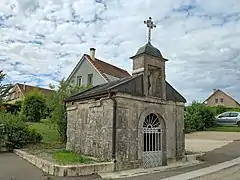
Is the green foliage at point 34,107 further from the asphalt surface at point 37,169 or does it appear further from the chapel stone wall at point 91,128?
the chapel stone wall at point 91,128

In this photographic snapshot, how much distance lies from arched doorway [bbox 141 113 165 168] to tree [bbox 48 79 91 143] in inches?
312

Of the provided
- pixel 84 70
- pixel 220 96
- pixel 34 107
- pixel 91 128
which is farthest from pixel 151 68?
pixel 220 96

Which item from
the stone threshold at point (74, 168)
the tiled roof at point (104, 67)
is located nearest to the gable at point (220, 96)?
the tiled roof at point (104, 67)

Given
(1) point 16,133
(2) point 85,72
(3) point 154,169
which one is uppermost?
(2) point 85,72

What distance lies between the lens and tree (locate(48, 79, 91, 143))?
65.3 ft

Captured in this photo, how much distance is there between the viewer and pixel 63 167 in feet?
33.7

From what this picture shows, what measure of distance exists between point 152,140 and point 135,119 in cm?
180

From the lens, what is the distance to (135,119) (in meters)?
12.8

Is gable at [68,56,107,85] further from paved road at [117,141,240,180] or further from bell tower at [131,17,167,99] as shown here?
bell tower at [131,17,167,99]

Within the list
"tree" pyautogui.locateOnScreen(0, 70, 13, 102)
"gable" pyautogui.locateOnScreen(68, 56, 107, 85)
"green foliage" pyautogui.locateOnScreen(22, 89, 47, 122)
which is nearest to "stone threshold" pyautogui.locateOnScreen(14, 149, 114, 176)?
"tree" pyautogui.locateOnScreen(0, 70, 13, 102)

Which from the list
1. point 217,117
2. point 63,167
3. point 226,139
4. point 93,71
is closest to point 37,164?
point 63,167

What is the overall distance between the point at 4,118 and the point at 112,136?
377 inches

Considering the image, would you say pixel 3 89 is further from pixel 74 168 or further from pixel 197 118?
pixel 197 118

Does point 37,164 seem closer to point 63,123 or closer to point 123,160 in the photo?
point 123,160
